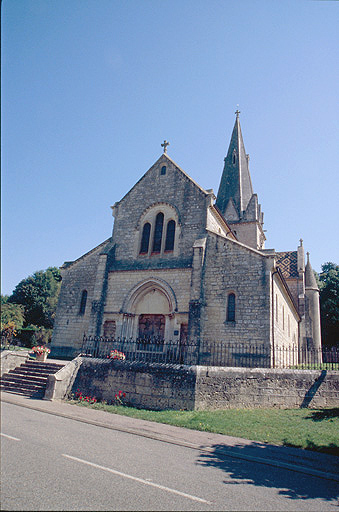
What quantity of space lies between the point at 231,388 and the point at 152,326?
8015 millimetres

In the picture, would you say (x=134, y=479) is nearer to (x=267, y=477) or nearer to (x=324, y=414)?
(x=267, y=477)

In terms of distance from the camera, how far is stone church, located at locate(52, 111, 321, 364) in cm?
1766

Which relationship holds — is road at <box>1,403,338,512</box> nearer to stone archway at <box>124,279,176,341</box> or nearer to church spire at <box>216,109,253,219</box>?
stone archway at <box>124,279,176,341</box>

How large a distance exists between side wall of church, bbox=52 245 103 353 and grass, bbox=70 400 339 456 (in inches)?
363

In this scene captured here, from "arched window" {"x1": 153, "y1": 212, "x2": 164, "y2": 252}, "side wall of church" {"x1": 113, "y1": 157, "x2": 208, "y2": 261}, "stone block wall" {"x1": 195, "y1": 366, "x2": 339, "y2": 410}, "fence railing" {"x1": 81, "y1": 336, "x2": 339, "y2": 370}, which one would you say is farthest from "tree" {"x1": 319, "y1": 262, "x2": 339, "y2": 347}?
"stone block wall" {"x1": 195, "y1": 366, "x2": 339, "y2": 410}

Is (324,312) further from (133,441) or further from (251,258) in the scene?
(133,441)

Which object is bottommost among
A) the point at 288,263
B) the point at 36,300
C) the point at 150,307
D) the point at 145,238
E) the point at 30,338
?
the point at 30,338

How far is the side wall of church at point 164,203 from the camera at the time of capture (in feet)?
67.8

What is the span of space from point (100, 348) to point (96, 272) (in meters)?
5.79

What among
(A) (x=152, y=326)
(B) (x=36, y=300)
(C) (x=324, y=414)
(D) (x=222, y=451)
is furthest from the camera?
(B) (x=36, y=300)

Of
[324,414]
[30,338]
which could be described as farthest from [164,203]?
[30,338]

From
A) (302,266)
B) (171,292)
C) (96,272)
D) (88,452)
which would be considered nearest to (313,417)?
(88,452)

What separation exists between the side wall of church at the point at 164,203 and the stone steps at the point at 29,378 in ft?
27.9

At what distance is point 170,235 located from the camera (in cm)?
2159
